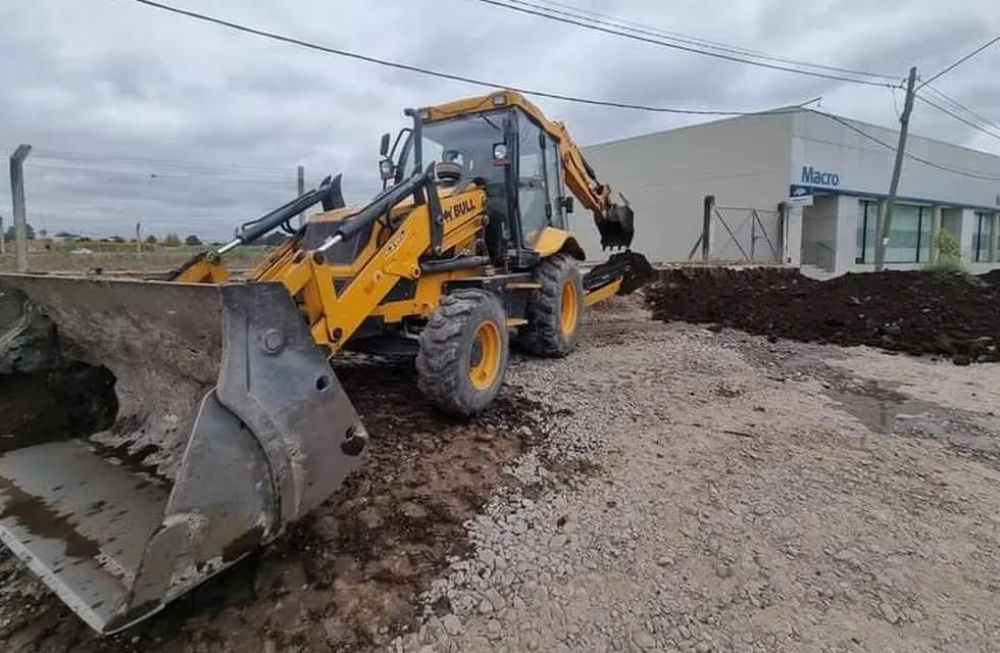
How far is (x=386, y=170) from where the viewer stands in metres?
5.73

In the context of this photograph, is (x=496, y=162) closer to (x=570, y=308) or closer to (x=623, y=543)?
(x=570, y=308)

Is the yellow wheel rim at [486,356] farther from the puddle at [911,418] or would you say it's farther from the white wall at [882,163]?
the white wall at [882,163]

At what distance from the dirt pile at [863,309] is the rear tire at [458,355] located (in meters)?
5.37

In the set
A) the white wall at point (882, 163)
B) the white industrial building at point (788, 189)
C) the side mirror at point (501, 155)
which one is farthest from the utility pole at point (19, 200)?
the white wall at point (882, 163)

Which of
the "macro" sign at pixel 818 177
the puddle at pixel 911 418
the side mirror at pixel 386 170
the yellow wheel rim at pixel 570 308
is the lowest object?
the puddle at pixel 911 418

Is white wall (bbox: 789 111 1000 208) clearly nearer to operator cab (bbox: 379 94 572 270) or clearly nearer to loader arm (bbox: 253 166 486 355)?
operator cab (bbox: 379 94 572 270)

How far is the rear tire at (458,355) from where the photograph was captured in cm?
413

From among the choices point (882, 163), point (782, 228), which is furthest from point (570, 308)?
point (882, 163)

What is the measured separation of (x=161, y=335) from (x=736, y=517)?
309 centimetres

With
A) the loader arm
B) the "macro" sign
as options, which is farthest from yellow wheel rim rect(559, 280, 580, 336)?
the "macro" sign

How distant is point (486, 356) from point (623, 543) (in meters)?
2.12

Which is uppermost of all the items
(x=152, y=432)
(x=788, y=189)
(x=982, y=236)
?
(x=788, y=189)

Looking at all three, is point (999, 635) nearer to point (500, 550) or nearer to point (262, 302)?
point (500, 550)

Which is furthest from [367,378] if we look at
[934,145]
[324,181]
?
[934,145]
